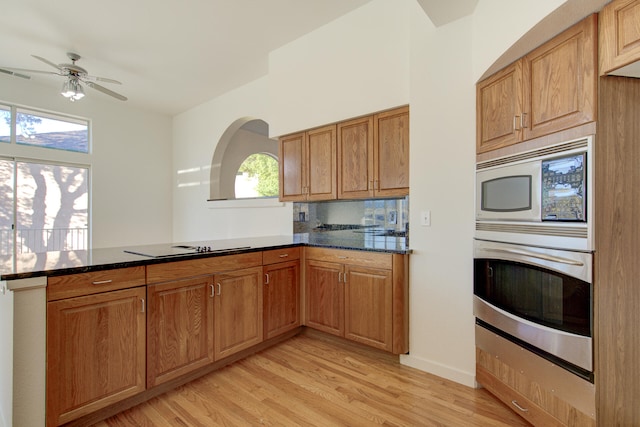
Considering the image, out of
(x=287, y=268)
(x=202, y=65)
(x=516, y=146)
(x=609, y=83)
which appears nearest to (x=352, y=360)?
(x=287, y=268)

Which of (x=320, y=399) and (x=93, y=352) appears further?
(x=320, y=399)

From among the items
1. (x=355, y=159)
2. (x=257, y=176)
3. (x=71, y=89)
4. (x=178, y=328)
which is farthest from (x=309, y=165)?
(x=257, y=176)

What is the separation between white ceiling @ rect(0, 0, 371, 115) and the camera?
2.77m

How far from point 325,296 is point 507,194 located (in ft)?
5.56

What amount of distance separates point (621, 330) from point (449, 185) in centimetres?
119

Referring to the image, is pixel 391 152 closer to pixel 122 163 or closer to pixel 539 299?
pixel 539 299

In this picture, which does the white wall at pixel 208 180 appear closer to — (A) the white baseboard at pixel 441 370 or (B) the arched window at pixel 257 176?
(B) the arched window at pixel 257 176

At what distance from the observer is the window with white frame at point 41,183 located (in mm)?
4148

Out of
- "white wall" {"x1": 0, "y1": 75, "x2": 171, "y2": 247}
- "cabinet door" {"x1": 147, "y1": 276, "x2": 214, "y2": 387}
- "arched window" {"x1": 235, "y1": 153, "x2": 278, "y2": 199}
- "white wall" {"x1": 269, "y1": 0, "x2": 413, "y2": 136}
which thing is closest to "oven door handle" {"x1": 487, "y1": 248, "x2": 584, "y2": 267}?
"white wall" {"x1": 269, "y1": 0, "x2": 413, "y2": 136}

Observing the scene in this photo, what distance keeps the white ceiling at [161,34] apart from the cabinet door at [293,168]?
1092mm

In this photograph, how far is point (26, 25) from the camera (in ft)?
9.89

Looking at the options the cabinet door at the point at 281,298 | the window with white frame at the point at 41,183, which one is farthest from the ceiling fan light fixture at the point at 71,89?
the cabinet door at the point at 281,298

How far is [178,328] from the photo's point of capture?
208cm

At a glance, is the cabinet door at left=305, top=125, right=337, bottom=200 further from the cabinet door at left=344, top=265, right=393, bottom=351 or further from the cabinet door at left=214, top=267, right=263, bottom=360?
the cabinet door at left=214, top=267, right=263, bottom=360
